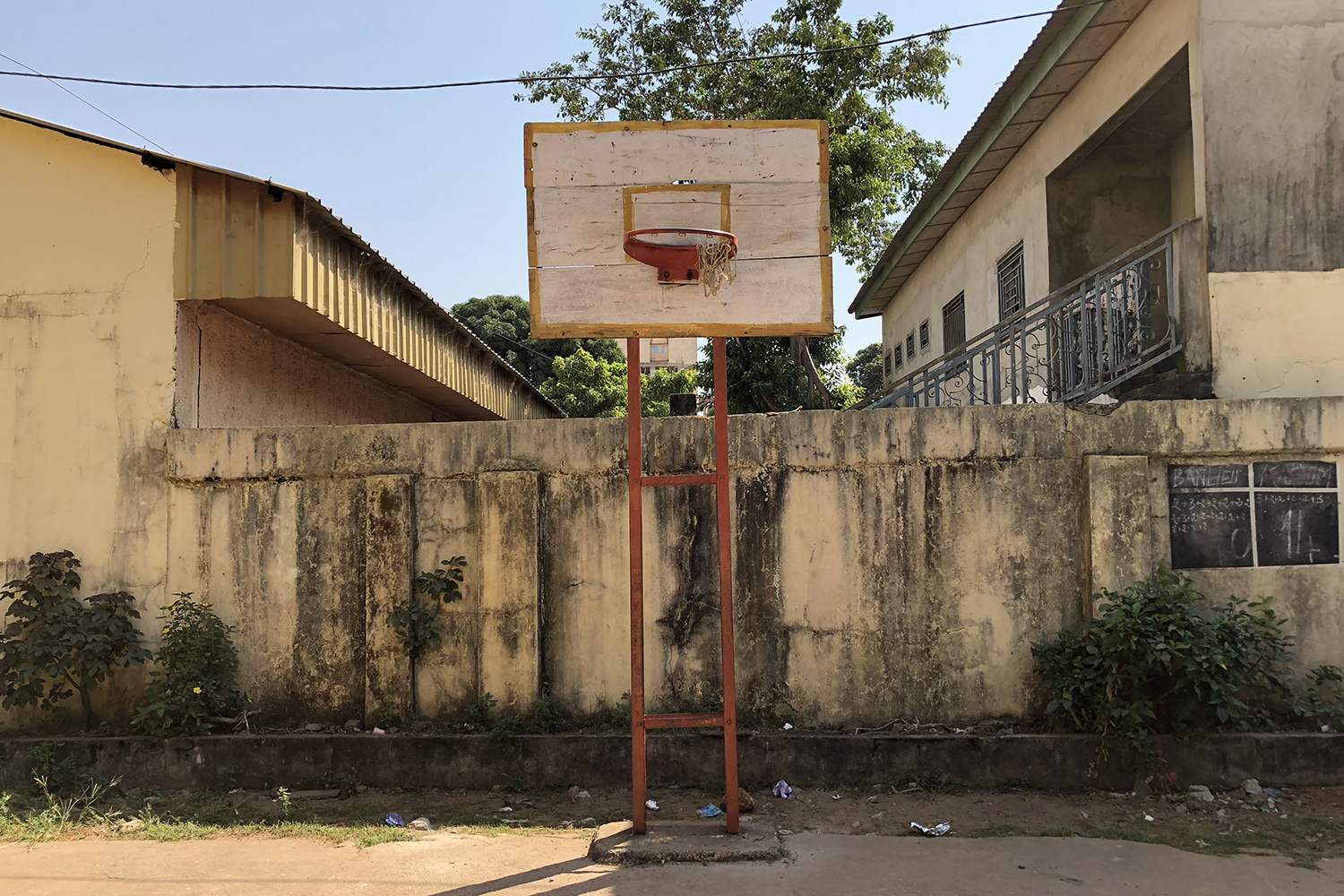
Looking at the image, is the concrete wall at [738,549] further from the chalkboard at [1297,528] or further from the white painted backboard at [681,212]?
the white painted backboard at [681,212]

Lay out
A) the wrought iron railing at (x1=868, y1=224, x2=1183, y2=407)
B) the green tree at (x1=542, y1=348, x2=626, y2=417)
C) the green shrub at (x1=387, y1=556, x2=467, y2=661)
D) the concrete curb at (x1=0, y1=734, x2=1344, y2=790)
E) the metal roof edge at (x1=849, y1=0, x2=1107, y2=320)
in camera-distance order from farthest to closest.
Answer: the green tree at (x1=542, y1=348, x2=626, y2=417)
the metal roof edge at (x1=849, y1=0, x2=1107, y2=320)
the wrought iron railing at (x1=868, y1=224, x2=1183, y2=407)
the green shrub at (x1=387, y1=556, x2=467, y2=661)
the concrete curb at (x1=0, y1=734, x2=1344, y2=790)

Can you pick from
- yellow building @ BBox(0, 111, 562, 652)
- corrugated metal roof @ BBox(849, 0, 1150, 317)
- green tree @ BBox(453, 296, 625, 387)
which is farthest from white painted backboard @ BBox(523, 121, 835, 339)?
green tree @ BBox(453, 296, 625, 387)

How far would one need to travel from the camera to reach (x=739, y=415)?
20.0 feet

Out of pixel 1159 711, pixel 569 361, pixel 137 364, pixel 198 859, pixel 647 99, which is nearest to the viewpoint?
pixel 198 859

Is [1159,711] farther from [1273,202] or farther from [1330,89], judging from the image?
[1330,89]

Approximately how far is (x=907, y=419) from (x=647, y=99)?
11047 mm

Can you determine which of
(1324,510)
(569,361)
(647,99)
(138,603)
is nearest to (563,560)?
(138,603)

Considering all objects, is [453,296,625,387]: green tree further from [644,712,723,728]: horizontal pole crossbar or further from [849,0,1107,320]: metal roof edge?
[644,712,723,728]: horizontal pole crossbar

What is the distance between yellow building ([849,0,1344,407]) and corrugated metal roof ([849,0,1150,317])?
0.03 metres

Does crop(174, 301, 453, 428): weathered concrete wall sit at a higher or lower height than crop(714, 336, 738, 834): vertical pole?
higher

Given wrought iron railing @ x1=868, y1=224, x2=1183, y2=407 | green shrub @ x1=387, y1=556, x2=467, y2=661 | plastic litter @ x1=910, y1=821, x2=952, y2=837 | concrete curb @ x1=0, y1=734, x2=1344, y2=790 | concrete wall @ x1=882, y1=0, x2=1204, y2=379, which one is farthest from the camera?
concrete wall @ x1=882, y1=0, x2=1204, y2=379

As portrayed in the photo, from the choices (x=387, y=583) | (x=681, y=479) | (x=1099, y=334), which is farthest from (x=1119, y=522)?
(x=387, y=583)

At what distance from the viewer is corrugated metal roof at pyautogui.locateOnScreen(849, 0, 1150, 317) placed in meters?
Answer: 7.73

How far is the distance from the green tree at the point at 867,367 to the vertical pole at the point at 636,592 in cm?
3740
